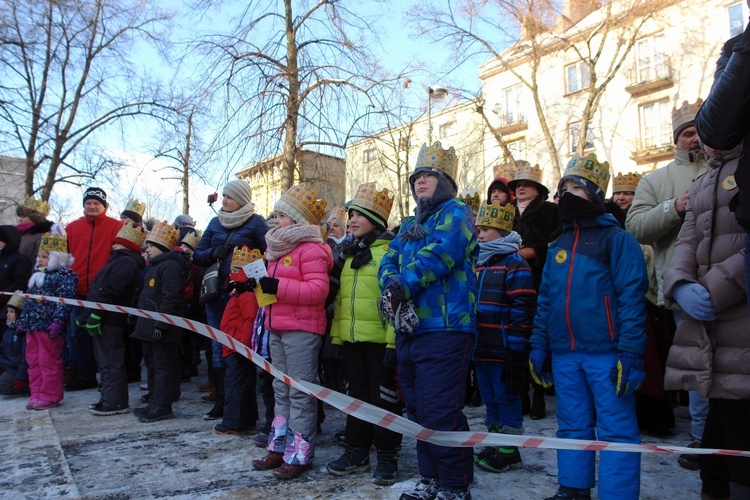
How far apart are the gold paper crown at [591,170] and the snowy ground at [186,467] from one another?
1.98 metres

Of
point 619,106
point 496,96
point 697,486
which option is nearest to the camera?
point 697,486

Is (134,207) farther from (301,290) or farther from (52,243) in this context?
(301,290)

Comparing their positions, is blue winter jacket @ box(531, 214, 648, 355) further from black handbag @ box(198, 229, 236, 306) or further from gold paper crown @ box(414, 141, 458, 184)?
black handbag @ box(198, 229, 236, 306)

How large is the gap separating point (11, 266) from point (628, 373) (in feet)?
24.5

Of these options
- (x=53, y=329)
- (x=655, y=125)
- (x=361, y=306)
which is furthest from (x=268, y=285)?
(x=655, y=125)

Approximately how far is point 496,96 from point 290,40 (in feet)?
68.2

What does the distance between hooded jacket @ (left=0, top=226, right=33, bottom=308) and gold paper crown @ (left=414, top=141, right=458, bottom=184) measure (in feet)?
19.8

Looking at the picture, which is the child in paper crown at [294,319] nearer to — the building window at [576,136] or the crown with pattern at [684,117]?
the crown with pattern at [684,117]

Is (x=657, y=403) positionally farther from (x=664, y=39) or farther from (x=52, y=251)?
(x=664, y=39)

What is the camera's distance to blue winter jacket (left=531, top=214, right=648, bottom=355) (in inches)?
120

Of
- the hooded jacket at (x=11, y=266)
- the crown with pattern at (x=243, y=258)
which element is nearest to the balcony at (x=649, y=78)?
the crown with pattern at (x=243, y=258)

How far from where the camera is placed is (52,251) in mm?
6336

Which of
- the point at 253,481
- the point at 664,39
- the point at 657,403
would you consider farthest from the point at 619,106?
the point at 253,481

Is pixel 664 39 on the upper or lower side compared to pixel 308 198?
upper
